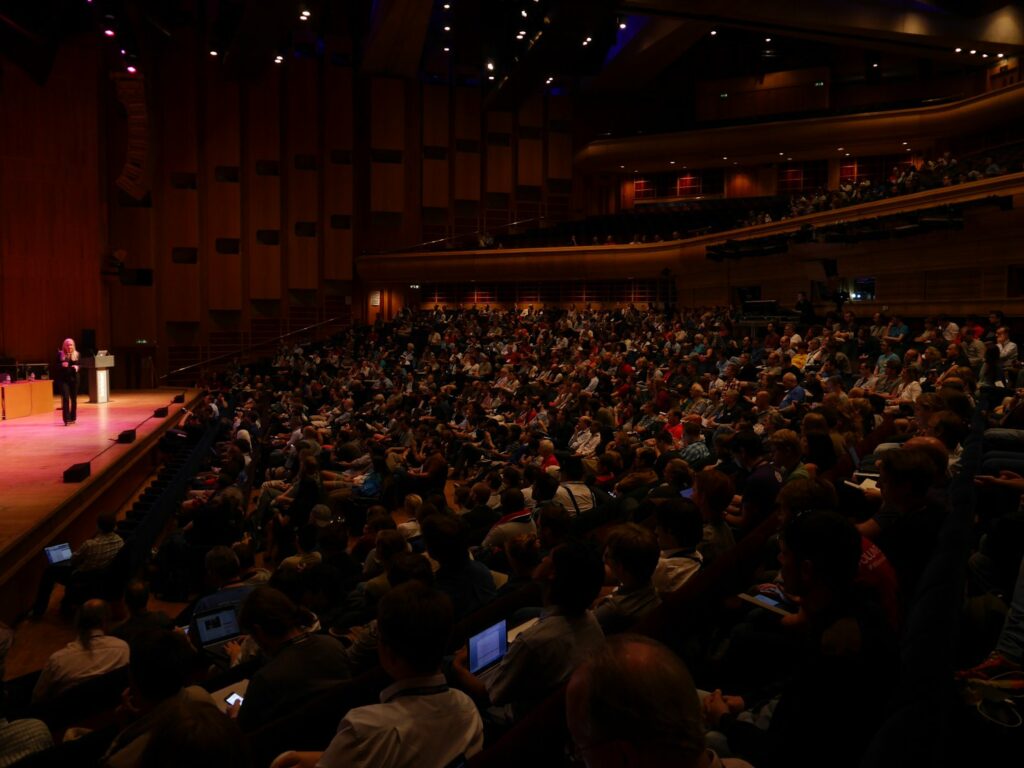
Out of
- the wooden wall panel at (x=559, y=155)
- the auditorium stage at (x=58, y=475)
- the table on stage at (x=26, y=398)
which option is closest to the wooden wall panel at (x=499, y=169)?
the wooden wall panel at (x=559, y=155)

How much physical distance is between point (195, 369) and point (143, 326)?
1.48m

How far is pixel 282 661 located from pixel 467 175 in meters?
20.0

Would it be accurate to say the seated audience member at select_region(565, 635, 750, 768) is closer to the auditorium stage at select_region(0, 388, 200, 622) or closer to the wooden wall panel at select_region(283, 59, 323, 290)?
the auditorium stage at select_region(0, 388, 200, 622)

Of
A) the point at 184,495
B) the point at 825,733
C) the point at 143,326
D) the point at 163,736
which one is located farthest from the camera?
the point at 143,326

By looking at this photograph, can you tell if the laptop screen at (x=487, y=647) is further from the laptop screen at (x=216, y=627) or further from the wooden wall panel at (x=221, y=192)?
the wooden wall panel at (x=221, y=192)

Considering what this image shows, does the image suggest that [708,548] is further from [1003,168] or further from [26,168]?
[26,168]

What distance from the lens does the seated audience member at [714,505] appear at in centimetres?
289

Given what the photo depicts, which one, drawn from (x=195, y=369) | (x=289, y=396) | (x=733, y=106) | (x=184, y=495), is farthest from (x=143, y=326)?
(x=733, y=106)

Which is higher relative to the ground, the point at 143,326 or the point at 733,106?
the point at 733,106

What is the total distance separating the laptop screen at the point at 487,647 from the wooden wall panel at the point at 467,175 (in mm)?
19676

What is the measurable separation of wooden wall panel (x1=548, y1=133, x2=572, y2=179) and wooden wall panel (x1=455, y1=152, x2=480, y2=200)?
2.16m

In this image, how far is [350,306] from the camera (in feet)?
66.3

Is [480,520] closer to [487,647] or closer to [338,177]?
[487,647]

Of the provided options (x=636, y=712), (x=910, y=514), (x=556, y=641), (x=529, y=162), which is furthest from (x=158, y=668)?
(x=529, y=162)
